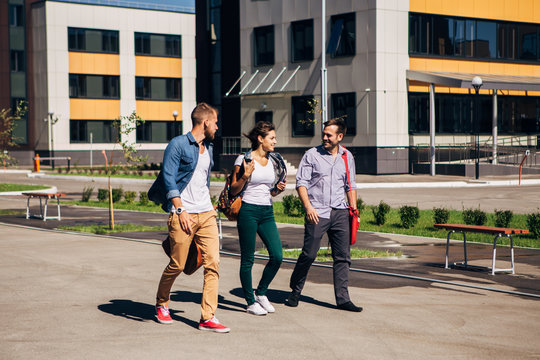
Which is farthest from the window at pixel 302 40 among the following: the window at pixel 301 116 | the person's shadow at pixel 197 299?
the person's shadow at pixel 197 299

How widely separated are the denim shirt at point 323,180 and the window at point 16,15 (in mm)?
57913

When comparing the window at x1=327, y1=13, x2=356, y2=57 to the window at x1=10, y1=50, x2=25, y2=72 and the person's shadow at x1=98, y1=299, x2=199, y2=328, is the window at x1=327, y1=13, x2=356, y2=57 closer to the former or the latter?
the person's shadow at x1=98, y1=299, x2=199, y2=328

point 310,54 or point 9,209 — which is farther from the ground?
point 310,54

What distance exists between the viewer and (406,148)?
3734cm

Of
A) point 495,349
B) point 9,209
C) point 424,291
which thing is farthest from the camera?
point 9,209

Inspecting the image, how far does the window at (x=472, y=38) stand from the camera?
37.9 m

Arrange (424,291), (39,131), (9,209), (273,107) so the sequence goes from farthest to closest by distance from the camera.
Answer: (39,131)
(273,107)
(9,209)
(424,291)

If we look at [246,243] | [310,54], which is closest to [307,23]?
[310,54]

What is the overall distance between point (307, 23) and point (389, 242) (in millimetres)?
27369

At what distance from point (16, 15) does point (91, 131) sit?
11.2m

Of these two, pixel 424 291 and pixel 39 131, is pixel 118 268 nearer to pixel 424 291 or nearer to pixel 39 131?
pixel 424 291

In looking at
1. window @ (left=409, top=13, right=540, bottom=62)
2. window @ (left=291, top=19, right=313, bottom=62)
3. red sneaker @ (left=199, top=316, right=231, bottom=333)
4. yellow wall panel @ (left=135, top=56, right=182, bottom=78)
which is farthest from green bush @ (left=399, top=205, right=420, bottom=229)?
yellow wall panel @ (left=135, top=56, right=182, bottom=78)

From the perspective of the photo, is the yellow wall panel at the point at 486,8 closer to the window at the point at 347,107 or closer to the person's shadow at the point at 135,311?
the window at the point at 347,107

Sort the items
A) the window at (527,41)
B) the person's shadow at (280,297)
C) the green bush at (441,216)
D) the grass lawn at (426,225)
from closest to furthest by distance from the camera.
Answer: the person's shadow at (280,297) → the grass lawn at (426,225) → the green bush at (441,216) → the window at (527,41)
